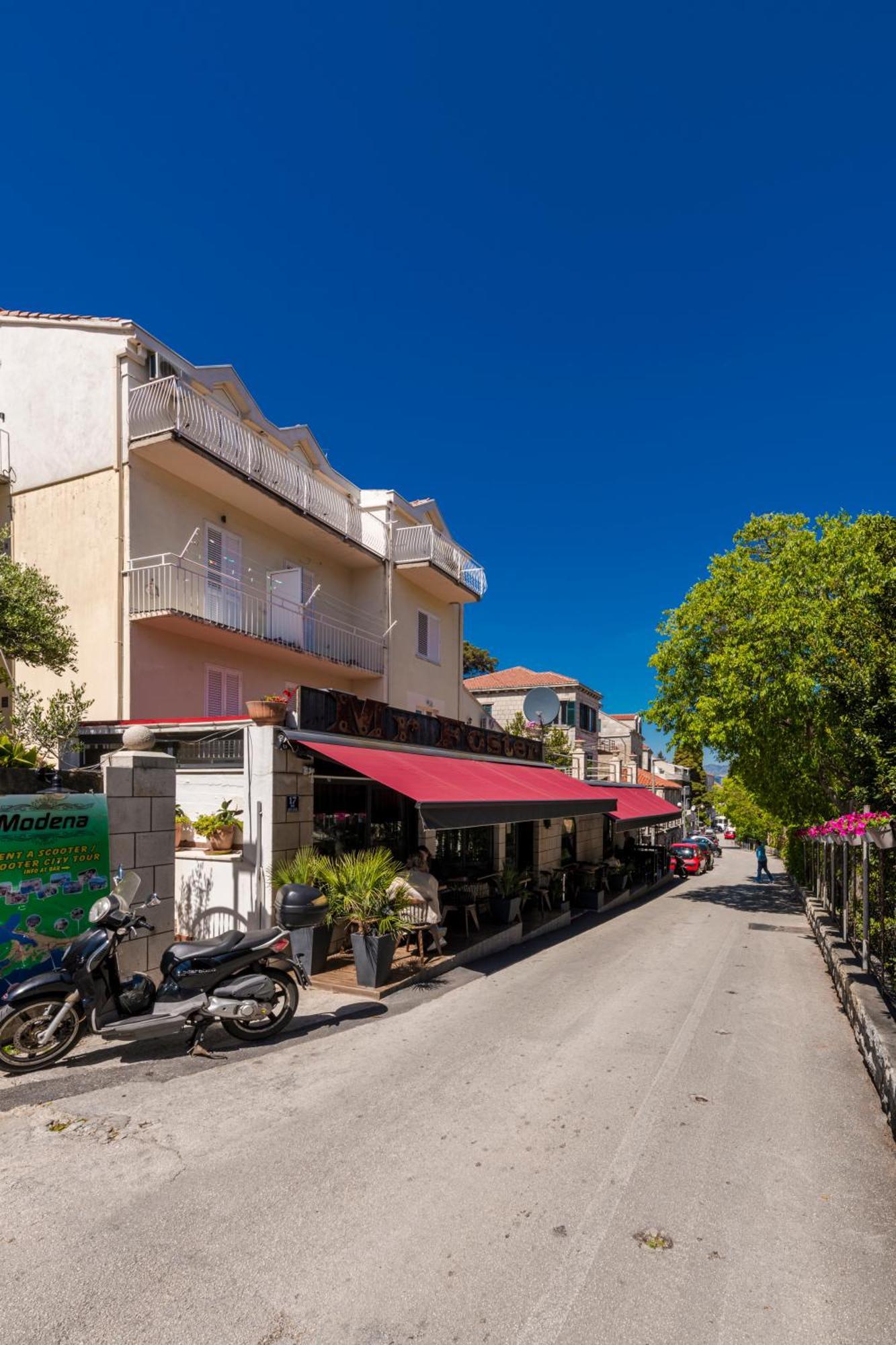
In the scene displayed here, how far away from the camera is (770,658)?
1923 cm

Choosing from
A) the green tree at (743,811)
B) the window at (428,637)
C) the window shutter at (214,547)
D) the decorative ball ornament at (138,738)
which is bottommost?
the green tree at (743,811)

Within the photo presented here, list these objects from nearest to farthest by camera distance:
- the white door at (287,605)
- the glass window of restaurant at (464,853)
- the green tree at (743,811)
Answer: the glass window of restaurant at (464,853) → the white door at (287,605) → the green tree at (743,811)

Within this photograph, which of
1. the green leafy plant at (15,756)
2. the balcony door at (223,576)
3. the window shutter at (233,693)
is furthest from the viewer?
the window shutter at (233,693)

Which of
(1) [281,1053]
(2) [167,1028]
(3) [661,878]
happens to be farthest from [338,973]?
(3) [661,878]

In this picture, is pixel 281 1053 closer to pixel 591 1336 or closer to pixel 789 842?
pixel 591 1336

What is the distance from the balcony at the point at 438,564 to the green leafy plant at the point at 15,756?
13911 mm

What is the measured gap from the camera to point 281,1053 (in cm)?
680

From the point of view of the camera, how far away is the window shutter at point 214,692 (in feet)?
50.0

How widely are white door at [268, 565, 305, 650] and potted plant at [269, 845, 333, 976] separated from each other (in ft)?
26.5

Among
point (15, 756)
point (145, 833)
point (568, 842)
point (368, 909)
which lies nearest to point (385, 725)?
point (368, 909)

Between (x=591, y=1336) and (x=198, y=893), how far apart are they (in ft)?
26.9

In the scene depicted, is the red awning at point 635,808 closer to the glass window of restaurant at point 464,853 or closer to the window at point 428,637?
the glass window of restaurant at point 464,853

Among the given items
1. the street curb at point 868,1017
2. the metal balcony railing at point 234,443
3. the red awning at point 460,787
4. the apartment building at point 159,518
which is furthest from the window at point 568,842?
the metal balcony railing at point 234,443

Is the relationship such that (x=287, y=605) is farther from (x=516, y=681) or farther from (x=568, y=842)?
(x=516, y=681)
